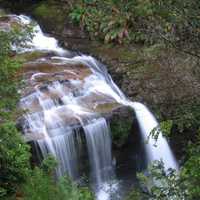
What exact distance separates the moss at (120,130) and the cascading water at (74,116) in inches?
7.5

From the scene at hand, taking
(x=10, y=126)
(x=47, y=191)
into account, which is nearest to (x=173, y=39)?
(x=47, y=191)

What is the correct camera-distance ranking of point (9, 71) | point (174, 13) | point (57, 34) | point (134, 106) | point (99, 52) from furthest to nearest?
point (57, 34) → point (99, 52) → point (134, 106) → point (9, 71) → point (174, 13)

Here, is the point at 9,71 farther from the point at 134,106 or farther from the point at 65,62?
the point at 65,62

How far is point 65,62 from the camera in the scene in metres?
15.8

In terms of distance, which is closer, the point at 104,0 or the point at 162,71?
the point at 104,0

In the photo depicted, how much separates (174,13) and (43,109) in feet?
25.8

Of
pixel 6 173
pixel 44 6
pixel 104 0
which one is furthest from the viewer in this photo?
pixel 44 6

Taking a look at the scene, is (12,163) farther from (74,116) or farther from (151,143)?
(151,143)

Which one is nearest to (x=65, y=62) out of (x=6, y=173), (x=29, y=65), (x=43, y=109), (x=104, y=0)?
(x=29, y=65)

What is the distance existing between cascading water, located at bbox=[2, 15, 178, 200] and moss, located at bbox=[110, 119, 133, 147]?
0.62ft

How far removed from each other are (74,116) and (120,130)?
1281mm

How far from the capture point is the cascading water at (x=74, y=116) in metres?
12.8

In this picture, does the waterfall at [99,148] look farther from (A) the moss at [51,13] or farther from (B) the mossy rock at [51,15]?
(A) the moss at [51,13]

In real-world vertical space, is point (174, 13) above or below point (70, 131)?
above
